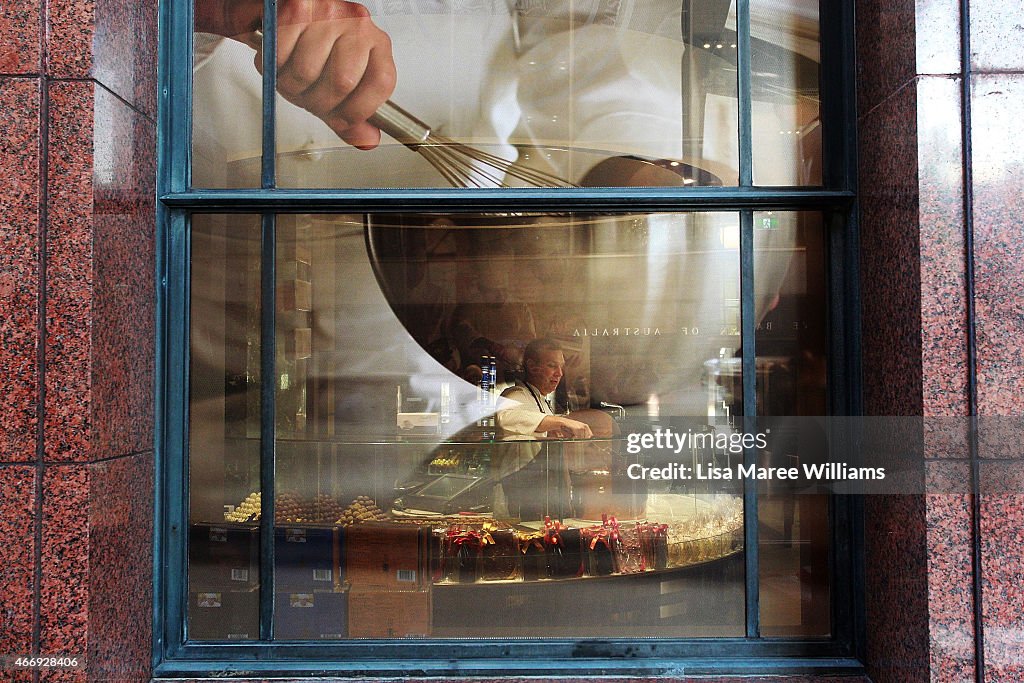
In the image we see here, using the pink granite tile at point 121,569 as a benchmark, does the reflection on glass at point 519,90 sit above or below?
above

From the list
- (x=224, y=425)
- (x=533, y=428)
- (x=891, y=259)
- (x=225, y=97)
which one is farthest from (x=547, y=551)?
(x=225, y=97)

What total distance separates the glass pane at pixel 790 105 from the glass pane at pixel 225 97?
2767 mm

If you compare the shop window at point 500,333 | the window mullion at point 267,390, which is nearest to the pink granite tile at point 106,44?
the shop window at point 500,333

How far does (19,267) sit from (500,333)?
93.4 inches

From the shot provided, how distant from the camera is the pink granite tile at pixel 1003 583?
3.42 m

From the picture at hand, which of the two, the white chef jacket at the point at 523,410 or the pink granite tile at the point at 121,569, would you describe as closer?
the pink granite tile at the point at 121,569

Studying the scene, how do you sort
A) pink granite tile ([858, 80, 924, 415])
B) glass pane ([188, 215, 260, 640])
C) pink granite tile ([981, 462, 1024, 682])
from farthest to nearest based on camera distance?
1. glass pane ([188, 215, 260, 640])
2. pink granite tile ([858, 80, 924, 415])
3. pink granite tile ([981, 462, 1024, 682])

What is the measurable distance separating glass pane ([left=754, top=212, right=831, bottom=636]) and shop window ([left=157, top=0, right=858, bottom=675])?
2 cm

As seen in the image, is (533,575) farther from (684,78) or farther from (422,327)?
(684,78)

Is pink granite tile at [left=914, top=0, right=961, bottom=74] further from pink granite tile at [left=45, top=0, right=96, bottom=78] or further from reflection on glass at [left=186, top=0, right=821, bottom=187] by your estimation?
pink granite tile at [left=45, top=0, right=96, bottom=78]

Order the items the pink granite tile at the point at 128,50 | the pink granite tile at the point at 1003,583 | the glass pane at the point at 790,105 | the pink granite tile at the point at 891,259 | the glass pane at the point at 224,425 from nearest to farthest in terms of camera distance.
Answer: the pink granite tile at the point at 1003,583
the pink granite tile at the point at 891,259
the pink granite tile at the point at 128,50
the glass pane at the point at 224,425
the glass pane at the point at 790,105

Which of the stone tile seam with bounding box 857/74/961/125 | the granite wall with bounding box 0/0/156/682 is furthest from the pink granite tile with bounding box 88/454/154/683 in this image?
the stone tile seam with bounding box 857/74/961/125

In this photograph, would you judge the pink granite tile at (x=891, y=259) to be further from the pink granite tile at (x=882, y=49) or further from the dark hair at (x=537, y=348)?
the dark hair at (x=537, y=348)

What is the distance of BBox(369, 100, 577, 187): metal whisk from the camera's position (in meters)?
4.30
